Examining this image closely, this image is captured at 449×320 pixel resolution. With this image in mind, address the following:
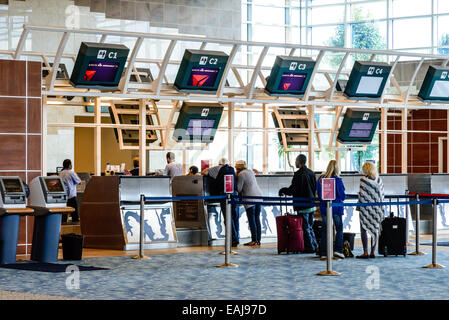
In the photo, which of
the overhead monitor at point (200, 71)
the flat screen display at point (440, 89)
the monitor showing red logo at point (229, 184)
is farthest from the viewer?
the flat screen display at point (440, 89)

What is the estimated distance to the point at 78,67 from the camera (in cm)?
1303

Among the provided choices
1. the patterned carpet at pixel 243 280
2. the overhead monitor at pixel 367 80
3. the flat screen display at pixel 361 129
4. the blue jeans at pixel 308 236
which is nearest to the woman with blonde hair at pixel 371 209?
the patterned carpet at pixel 243 280

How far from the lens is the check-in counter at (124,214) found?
1303 cm

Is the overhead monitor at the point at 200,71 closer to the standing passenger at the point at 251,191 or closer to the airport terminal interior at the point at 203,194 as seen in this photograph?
the airport terminal interior at the point at 203,194

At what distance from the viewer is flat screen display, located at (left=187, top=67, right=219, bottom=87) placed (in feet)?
46.2

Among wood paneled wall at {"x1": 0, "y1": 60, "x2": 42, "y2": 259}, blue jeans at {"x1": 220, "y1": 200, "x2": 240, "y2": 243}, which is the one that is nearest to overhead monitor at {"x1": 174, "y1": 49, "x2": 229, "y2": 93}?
blue jeans at {"x1": 220, "y1": 200, "x2": 240, "y2": 243}

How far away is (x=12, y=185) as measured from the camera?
36.0 feet

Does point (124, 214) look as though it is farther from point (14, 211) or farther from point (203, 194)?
point (14, 211)

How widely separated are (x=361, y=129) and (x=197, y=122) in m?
3.90

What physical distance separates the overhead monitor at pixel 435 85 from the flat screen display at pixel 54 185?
28.9 ft

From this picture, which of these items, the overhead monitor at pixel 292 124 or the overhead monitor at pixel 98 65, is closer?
the overhead monitor at pixel 98 65

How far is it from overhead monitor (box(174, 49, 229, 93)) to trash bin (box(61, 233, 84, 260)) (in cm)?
377

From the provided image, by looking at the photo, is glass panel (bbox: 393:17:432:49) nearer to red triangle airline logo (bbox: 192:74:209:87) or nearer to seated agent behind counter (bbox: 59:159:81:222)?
red triangle airline logo (bbox: 192:74:209:87)

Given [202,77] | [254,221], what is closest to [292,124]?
[202,77]
